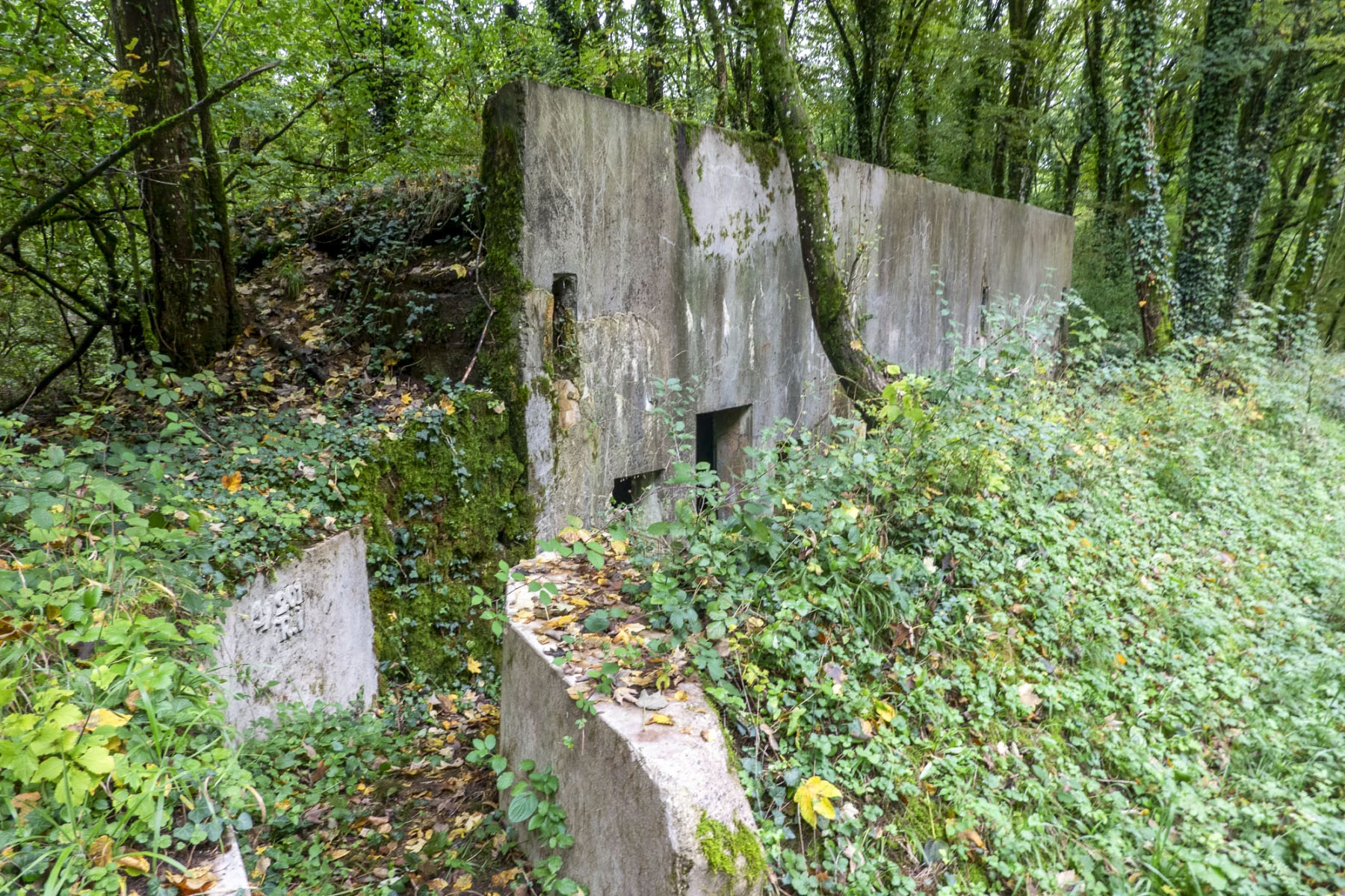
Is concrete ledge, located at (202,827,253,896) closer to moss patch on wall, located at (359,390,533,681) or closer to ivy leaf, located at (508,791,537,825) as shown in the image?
ivy leaf, located at (508,791,537,825)

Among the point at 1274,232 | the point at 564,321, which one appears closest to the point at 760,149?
the point at 564,321

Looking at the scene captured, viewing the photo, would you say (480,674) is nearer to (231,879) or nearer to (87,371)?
(231,879)

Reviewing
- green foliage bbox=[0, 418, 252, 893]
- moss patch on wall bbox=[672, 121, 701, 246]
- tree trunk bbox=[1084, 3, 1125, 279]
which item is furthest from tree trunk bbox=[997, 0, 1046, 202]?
green foliage bbox=[0, 418, 252, 893]

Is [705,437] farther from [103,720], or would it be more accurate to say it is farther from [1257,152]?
[1257,152]

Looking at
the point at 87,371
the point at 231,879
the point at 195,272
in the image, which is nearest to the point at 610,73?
the point at 195,272

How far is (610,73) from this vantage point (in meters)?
9.54

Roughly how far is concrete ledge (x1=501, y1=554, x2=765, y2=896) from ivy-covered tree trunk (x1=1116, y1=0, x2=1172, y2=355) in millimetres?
9852

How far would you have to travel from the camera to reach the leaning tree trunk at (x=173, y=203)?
4746 mm

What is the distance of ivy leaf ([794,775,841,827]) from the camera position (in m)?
2.45

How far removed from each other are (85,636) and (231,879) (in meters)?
1.03

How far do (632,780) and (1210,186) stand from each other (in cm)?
1174

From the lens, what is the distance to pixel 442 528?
15.7 feet

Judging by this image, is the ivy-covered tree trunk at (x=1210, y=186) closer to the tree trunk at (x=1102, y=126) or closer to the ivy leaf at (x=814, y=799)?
the tree trunk at (x=1102, y=126)

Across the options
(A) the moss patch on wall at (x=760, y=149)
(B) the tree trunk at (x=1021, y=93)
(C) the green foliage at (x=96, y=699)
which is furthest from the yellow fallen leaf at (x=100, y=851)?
(B) the tree trunk at (x=1021, y=93)
